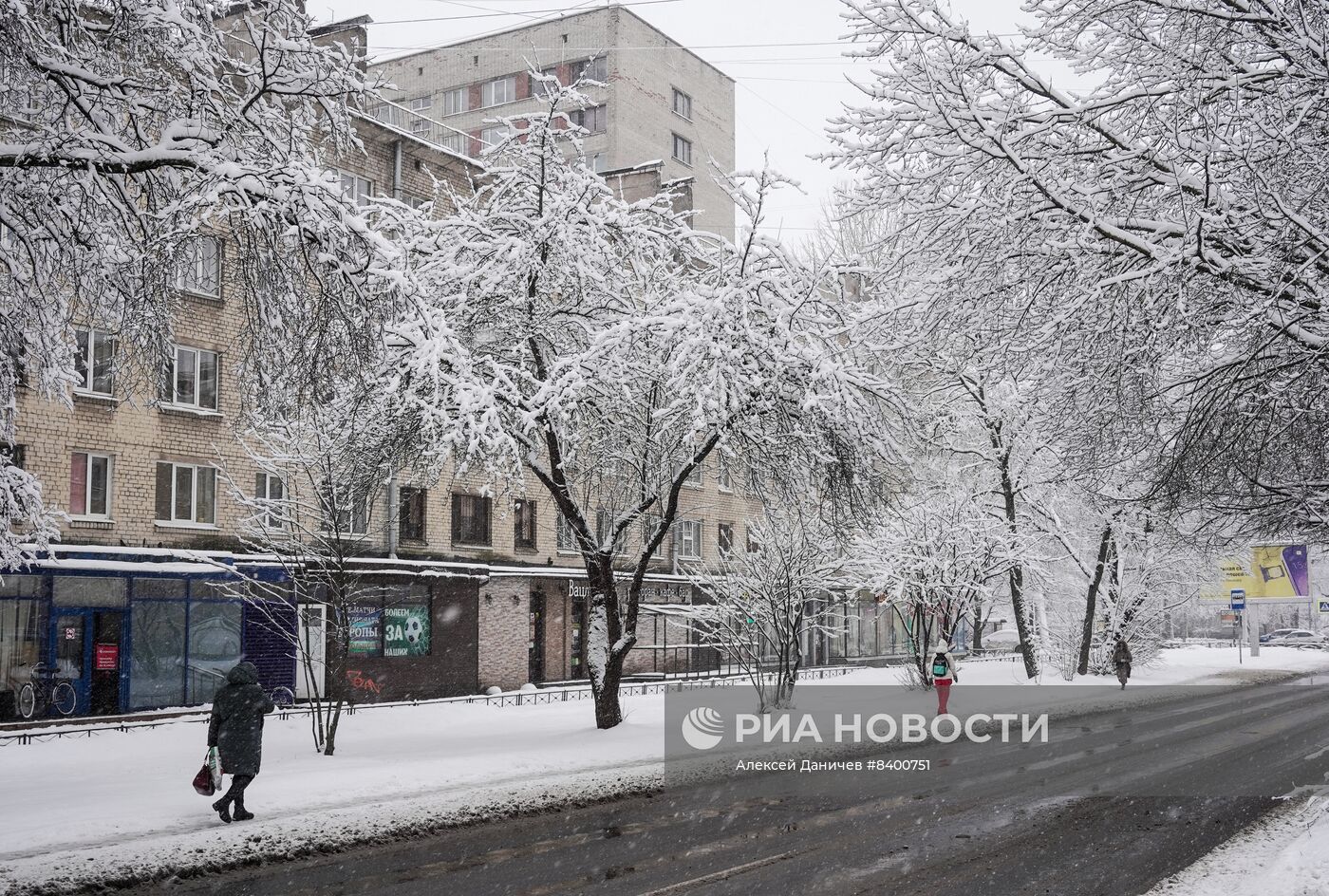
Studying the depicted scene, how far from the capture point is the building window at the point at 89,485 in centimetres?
2433

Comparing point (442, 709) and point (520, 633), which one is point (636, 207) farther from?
point (520, 633)

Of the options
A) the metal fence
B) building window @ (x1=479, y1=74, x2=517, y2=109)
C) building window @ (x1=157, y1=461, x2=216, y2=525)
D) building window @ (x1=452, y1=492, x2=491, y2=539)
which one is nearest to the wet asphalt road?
the metal fence

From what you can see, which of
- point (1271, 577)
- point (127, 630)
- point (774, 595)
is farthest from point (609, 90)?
point (1271, 577)

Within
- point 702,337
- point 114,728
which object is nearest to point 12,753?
point 114,728

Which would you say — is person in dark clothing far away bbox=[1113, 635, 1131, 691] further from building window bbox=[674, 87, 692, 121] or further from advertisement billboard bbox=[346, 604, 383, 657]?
building window bbox=[674, 87, 692, 121]

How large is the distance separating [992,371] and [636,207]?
8020mm

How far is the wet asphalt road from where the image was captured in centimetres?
905

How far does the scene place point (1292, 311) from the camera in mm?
10305

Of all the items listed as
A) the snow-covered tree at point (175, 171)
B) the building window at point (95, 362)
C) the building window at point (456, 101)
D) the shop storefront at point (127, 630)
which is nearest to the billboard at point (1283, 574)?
the building window at point (456, 101)

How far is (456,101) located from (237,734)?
4995 centimetres

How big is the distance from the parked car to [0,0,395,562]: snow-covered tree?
76.9 meters

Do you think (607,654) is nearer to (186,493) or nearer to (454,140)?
(186,493)

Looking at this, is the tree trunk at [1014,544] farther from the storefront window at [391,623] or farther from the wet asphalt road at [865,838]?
the storefront window at [391,623]

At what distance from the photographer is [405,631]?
3092 centimetres
